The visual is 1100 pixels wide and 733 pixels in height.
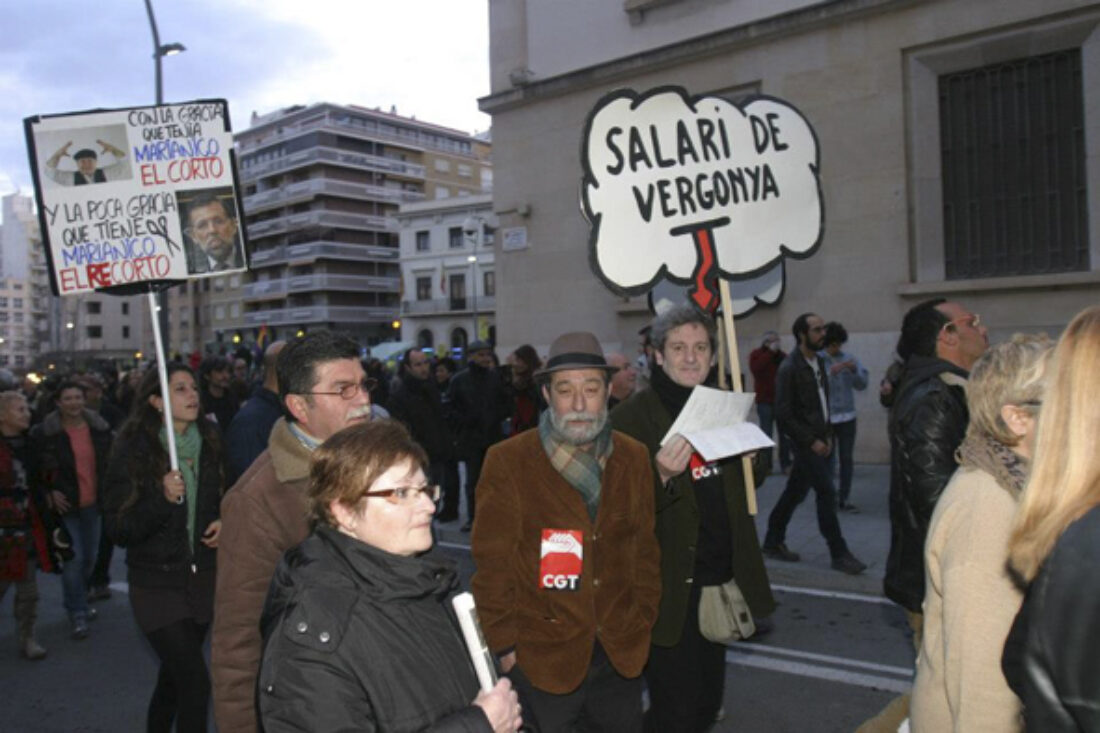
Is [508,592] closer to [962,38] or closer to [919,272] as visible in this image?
[919,272]

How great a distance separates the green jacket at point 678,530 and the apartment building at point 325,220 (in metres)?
71.0

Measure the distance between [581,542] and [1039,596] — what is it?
1.79 m

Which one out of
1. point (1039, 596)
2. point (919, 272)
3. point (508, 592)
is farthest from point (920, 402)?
point (919, 272)

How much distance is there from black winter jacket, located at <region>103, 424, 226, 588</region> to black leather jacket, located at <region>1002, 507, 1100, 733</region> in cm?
334

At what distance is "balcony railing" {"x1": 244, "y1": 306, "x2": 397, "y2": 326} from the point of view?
7394 centimetres

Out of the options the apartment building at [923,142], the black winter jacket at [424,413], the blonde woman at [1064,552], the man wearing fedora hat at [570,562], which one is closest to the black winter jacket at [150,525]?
the man wearing fedora hat at [570,562]

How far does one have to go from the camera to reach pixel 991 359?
2627 millimetres

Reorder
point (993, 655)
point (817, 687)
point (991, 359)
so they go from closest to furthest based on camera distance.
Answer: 1. point (993, 655)
2. point (991, 359)
3. point (817, 687)

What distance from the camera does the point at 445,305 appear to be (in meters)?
63.5

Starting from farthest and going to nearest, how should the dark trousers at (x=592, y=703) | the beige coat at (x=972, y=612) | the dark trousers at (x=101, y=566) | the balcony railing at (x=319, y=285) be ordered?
the balcony railing at (x=319, y=285) → the dark trousers at (x=101, y=566) → the dark trousers at (x=592, y=703) → the beige coat at (x=972, y=612)

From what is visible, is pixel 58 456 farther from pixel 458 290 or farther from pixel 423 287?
pixel 423 287

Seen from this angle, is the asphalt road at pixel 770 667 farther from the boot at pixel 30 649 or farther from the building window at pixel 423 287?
the building window at pixel 423 287

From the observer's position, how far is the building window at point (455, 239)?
62.5 m

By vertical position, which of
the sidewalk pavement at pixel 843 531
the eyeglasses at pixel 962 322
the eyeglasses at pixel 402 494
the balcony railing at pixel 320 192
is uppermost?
the balcony railing at pixel 320 192
